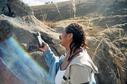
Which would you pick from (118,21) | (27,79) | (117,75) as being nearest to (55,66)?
(27,79)

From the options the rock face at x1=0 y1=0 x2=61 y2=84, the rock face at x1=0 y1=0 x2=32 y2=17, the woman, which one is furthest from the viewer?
the rock face at x1=0 y1=0 x2=32 y2=17

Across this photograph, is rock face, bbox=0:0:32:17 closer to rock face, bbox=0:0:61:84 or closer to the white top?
rock face, bbox=0:0:61:84

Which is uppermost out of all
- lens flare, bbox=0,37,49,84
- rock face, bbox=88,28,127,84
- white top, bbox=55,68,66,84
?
white top, bbox=55,68,66,84

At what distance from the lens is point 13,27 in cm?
724

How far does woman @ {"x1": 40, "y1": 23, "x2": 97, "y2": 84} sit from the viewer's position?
326 cm

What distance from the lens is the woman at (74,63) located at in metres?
3.26

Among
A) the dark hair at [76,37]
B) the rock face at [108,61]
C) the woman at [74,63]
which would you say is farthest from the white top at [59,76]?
the rock face at [108,61]

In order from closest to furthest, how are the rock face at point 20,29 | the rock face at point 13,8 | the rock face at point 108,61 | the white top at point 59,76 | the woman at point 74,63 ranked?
the woman at point 74,63 → the white top at point 59,76 → the rock face at point 20,29 → the rock face at point 108,61 → the rock face at point 13,8

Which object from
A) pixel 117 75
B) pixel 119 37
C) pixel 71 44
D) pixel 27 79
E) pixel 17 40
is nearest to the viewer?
pixel 71 44

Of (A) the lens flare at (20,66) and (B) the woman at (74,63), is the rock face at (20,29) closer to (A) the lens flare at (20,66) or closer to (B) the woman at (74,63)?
(A) the lens flare at (20,66)

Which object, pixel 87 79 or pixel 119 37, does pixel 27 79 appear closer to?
pixel 87 79

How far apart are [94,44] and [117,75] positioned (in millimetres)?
891

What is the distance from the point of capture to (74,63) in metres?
3.30

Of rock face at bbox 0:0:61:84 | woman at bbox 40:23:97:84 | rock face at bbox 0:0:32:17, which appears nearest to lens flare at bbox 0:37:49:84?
rock face at bbox 0:0:61:84
